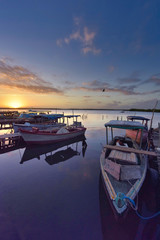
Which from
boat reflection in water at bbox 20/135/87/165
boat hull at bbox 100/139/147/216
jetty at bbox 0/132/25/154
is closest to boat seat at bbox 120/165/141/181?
boat hull at bbox 100/139/147/216

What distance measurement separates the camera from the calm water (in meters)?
4.75

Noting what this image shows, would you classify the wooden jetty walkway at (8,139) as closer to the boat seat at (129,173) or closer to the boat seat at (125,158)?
the boat seat at (125,158)

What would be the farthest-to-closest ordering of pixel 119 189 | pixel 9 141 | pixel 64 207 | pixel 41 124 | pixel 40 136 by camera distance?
pixel 41 124
pixel 9 141
pixel 40 136
pixel 64 207
pixel 119 189

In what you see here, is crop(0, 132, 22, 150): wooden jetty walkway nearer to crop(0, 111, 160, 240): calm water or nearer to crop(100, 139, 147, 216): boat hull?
crop(0, 111, 160, 240): calm water

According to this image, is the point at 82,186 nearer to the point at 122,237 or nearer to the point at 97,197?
the point at 97,197

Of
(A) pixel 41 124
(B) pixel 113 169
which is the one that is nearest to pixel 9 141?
(A) pixel 41 124

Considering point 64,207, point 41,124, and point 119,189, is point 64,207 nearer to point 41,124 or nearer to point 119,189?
point 119,189

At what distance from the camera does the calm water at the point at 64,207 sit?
4.75m

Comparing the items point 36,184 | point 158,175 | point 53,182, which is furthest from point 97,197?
point 158,175

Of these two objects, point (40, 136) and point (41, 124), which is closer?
point (40, 136)

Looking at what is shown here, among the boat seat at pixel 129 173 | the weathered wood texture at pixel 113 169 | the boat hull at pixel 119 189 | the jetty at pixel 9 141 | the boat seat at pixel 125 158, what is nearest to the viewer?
the boat hull at pixel 119 189

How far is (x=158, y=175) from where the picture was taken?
8875mm

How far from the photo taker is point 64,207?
611 centimetres

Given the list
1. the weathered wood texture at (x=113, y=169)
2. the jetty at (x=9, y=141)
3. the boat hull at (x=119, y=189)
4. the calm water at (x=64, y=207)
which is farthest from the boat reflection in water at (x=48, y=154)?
the boat hull at (x=119, y=189)
